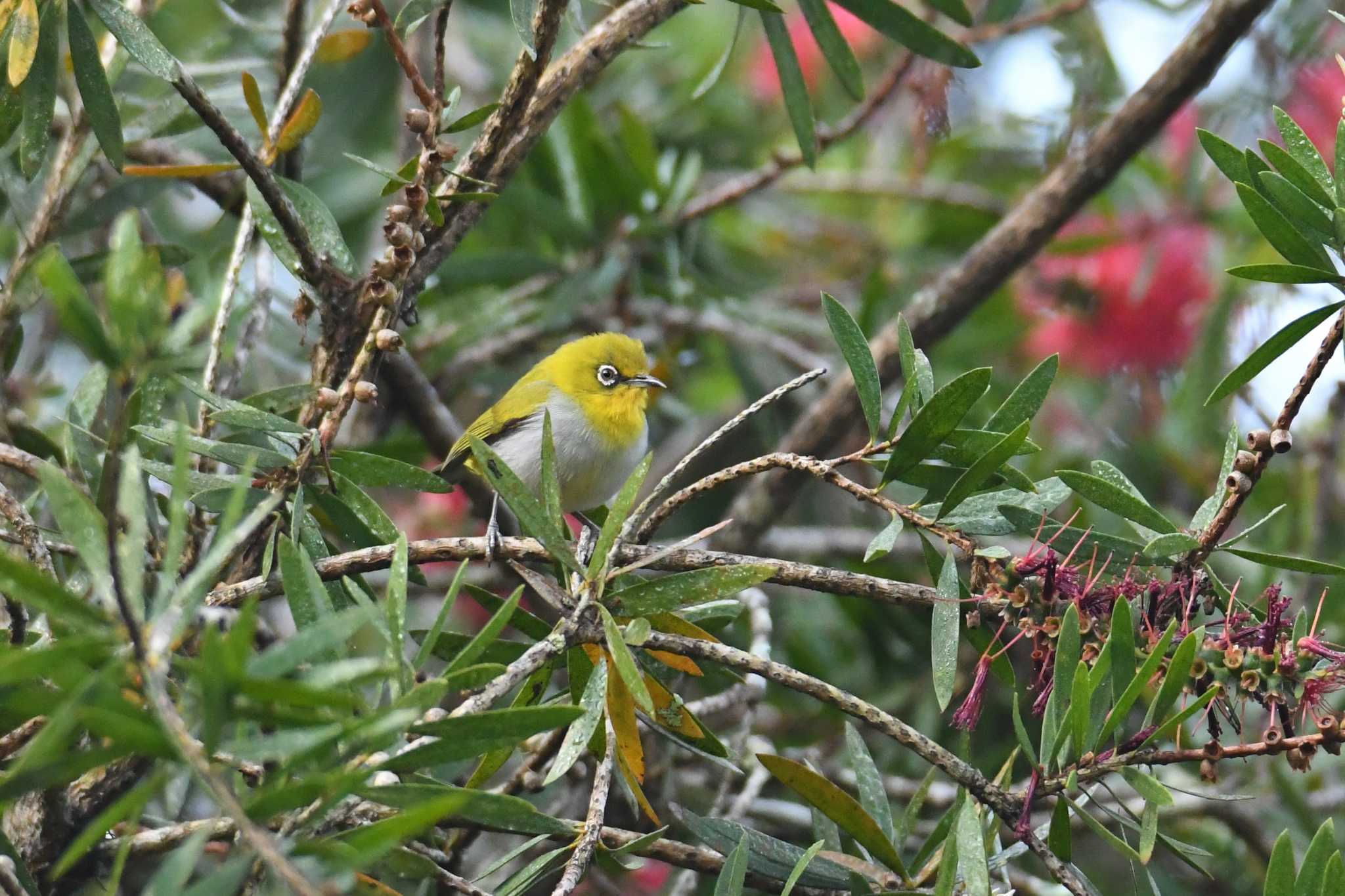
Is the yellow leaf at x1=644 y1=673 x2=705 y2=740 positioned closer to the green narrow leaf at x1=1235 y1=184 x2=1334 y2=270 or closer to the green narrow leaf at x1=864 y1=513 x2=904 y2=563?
the green narrow leaf at x1=864 y1=513 x2=904 y2=563

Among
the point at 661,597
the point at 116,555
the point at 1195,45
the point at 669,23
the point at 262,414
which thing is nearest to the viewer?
the point at 116,555

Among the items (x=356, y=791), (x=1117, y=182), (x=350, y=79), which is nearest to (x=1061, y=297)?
(x=1117, y=182)

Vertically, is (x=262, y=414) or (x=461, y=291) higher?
(x=262, y=414)

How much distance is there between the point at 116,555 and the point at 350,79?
14.3 ft

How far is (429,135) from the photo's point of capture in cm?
198

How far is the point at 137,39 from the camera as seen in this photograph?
1912mm

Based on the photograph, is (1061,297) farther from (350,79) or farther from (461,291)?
(350,79)

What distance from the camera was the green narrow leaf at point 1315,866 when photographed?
1.56 m

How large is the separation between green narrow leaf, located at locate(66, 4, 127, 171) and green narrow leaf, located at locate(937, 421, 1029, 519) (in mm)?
1428

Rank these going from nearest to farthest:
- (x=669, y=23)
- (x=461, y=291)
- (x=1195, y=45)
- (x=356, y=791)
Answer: (x=356, y=791) < (x=1195, y=45) < (x=461, y=291) < (x=669, y=23)

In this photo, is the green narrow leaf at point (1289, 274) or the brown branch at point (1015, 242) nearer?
the green narrow leaf at point (1289, 274)

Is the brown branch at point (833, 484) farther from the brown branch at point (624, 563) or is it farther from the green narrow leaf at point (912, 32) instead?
the green narrow leaf at point (912, 32)

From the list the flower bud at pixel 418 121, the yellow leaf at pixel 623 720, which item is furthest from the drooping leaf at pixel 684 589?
the flower bud at pixel 418 121

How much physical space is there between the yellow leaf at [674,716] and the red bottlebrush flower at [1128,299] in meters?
3.74
